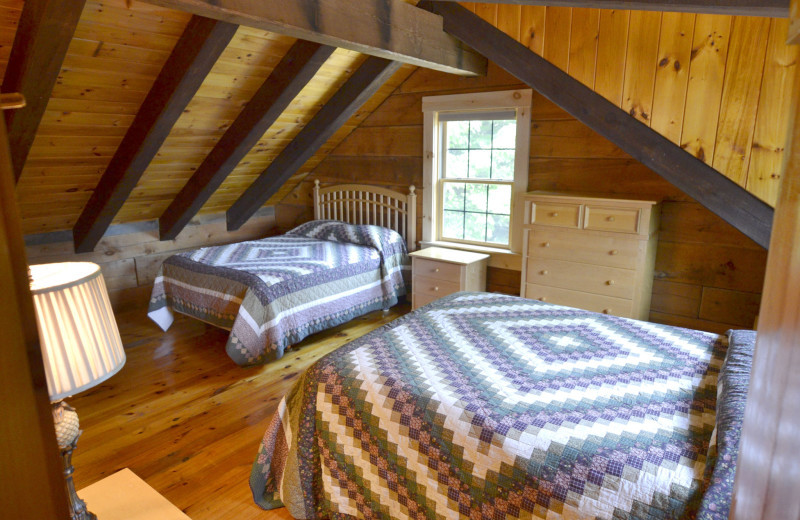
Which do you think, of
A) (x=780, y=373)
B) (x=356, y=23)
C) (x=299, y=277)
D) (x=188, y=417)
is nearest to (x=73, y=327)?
Result: (x=780, y=373)

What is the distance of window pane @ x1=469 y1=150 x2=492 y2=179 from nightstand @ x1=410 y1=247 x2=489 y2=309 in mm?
664

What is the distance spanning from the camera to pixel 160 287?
3.96 meters

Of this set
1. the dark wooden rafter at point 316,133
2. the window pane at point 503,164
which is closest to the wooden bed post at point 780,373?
the dark wooden rafter at point 316,133

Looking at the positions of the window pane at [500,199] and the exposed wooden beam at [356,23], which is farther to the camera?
the window pane at [500,199]

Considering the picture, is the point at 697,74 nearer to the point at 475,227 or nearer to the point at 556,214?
the point at 556,214

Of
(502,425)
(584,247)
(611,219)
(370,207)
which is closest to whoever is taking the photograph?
(502,425)

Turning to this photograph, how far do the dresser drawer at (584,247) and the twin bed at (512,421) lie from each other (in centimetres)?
91

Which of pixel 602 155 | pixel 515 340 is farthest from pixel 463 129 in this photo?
pixel 515 340

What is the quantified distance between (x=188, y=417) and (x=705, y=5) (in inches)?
121

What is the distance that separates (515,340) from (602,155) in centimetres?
200

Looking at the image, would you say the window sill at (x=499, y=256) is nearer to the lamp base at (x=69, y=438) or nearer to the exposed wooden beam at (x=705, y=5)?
the exposed wooden beam at (x=705, y=5)

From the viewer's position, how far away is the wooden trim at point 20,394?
Result: 11.6 inches

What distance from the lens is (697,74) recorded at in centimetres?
214

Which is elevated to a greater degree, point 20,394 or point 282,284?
point 20,394
